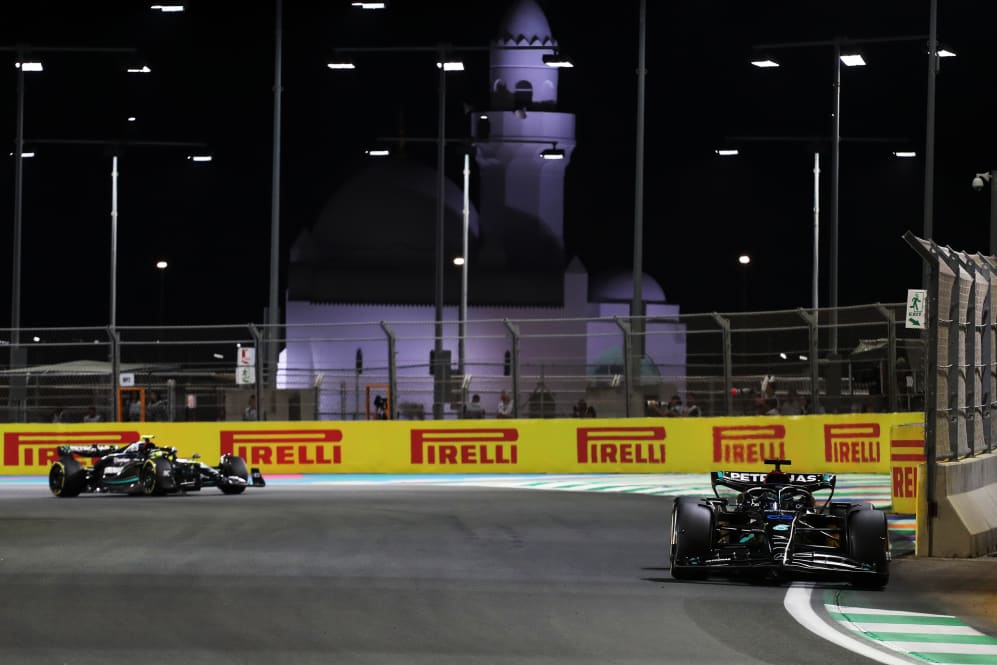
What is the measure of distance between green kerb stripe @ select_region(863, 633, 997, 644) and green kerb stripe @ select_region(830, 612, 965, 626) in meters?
0.44

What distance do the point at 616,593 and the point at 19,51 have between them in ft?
87.5

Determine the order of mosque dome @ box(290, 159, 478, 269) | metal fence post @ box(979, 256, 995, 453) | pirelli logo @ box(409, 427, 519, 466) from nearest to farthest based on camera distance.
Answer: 1. metal fence post @ box(979, 256, 995, 453)
2. pirelli logo @ box(409, 427, 519, 466)
3. mosque dome @ box(290, 159, 478, 269)

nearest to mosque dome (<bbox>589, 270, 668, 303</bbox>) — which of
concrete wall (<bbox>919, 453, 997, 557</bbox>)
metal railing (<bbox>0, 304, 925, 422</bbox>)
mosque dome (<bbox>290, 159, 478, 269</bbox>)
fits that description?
mosque dome (<bbox>290, 159, 478, 269</bbox>)

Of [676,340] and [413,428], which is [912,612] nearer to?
[413,428]

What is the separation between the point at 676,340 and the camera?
80688 millimetres

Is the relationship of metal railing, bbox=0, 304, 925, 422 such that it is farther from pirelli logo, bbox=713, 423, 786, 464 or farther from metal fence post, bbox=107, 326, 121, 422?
pirelli logo, bbox=713, 423, 786, 464

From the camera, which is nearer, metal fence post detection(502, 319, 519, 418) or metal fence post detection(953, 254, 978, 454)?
metal fence post detection(953, 254, 978, 454)

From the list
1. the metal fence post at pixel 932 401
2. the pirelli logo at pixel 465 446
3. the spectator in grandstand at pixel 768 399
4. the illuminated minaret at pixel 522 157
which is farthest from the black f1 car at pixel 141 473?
the illuminated minaret at pixel 522 157

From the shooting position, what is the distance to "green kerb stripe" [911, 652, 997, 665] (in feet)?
27.8

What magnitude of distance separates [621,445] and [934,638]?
17819mm

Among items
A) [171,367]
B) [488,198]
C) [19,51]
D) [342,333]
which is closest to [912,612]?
[171,367]

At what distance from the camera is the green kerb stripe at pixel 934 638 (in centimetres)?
920

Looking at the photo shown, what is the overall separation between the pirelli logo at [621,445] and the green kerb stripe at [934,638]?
17396 millimetres

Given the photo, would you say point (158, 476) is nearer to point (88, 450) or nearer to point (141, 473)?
point (141, 473)
